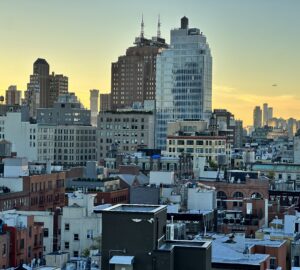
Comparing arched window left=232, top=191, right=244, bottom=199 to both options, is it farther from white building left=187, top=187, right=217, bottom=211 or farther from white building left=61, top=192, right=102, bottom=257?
white building left=61, top=192, right=102, bottom=257

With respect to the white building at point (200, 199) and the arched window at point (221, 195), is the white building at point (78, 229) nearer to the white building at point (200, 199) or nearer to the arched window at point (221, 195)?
the white building at point (200, 199)

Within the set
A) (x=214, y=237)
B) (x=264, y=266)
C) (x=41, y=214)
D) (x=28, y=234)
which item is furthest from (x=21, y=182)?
(x=264, y=266)

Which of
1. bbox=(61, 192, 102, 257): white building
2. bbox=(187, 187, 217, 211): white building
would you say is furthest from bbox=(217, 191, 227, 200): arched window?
bbox=(61, 192, 102, 257): white building

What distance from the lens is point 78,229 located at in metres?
85.8

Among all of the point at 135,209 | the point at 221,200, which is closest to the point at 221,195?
the point at 221,200

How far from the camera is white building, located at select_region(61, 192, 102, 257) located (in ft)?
279

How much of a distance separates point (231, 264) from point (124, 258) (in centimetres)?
1718

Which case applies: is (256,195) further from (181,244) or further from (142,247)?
(142,247)

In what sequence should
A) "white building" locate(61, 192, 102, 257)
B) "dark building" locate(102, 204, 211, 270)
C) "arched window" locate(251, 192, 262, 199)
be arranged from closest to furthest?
1. "dark building" locate(102, 204, 211, 270)
2. "white building" locate(61, 192, 102, 257)
3. "arched window" locate(251, 192, 262, 199)

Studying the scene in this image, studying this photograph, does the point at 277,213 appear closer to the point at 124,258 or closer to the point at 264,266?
the point at 264,266

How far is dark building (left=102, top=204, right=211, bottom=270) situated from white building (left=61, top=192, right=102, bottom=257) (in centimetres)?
4331

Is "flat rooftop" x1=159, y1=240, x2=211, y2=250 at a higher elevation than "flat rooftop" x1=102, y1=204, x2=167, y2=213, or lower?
lower

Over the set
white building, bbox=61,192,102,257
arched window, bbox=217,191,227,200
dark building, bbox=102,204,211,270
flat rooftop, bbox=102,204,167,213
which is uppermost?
flat rooftop, bbox=102,204,167,213

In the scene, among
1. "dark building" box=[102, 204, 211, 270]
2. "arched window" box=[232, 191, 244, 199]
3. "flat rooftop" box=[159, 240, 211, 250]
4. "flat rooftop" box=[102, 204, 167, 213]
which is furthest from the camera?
"arched window" box=[232, 191, 244, 199]
